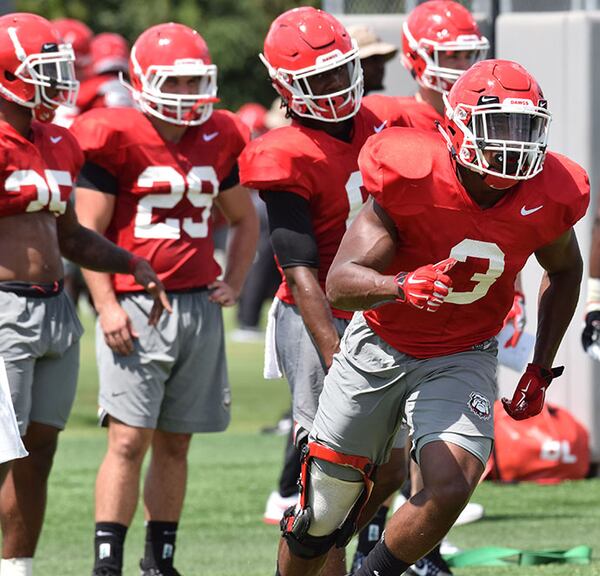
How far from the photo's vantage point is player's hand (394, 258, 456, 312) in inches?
157

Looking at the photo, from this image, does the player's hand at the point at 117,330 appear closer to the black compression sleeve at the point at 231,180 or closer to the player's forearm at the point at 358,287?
the black compression sleeve at the point at 231,180

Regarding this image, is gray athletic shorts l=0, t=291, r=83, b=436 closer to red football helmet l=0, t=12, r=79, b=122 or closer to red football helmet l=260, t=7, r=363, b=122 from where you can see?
red football helmet l=0, t=12, r=79, b=122

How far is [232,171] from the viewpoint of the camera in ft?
19.7

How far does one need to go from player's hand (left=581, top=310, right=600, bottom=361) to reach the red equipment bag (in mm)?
1573

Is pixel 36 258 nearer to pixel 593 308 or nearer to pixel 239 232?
pixel 239 232

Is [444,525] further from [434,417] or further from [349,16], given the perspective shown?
[349,16]

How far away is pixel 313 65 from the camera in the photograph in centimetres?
513

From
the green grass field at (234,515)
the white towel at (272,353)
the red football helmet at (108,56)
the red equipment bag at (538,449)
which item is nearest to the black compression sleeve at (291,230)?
the white towel at (272,353)

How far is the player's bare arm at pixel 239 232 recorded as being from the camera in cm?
612

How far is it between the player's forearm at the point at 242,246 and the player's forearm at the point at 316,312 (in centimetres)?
123

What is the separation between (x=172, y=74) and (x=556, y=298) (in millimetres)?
1853

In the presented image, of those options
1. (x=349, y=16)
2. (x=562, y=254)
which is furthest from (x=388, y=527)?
(x=349, y=16)

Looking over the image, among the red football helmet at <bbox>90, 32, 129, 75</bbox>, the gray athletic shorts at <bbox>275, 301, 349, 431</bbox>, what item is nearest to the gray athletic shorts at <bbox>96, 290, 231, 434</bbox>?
the gray athletic shorts at <bbox>275, 301, 349, 431</bbox>

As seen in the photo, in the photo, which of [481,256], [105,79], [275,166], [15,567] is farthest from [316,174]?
[105,79]
